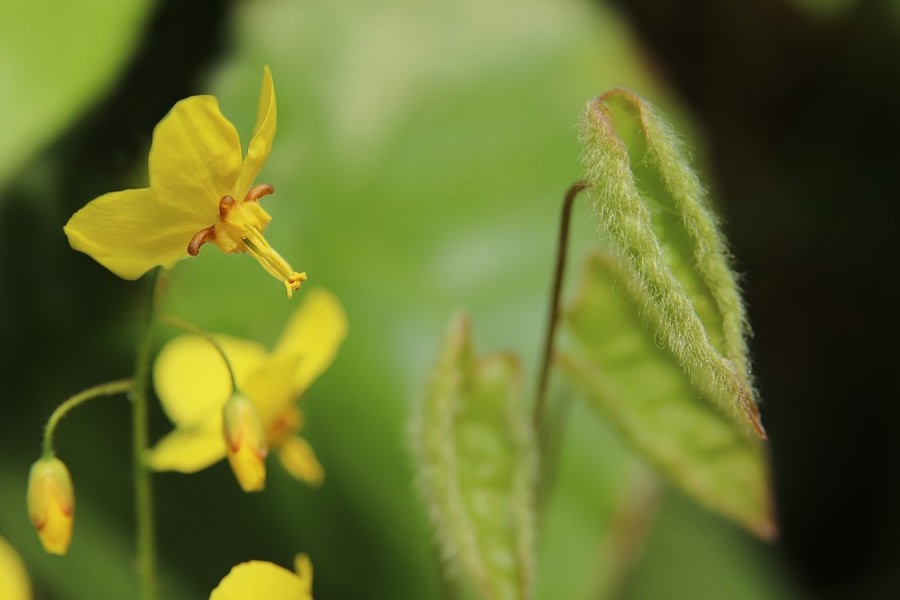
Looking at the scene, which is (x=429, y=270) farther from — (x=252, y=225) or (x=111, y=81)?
(x=252, y=225)

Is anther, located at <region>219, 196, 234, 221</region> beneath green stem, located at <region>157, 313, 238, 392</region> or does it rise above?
above

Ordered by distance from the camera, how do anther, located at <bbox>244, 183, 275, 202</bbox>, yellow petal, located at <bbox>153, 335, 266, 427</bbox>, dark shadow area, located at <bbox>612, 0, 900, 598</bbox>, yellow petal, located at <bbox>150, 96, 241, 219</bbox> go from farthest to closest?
dark shadow area, located at <bbox>612, 0, 900, 598</bbox>, yellow petal, located at <bbox>153, 335, 266, 427</bbox>, anther, located at <bbox>244, 183, 275, 202</bbox>, yellow petal, located at <bbox>150, 96, 241, 219</bbox>

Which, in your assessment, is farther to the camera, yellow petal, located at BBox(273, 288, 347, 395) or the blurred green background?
the blurred green background

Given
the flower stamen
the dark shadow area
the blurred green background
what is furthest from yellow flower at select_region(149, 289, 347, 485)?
the dark shadow area

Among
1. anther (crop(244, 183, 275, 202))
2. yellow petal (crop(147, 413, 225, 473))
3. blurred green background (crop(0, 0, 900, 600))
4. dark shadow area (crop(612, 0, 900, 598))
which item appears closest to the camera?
anther (crop(244, 183, 275, 202))

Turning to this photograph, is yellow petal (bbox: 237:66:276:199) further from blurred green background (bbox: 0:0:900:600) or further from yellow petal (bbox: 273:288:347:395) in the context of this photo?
blurred green background (bbox: 0:0:900:600)

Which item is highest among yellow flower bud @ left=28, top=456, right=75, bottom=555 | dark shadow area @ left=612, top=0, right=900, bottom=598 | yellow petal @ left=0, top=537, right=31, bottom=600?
yellow flower bud @ left=28, top=456, right=75, bottom=555

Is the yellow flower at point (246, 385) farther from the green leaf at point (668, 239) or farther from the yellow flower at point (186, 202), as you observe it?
the green leaf at point (668, 239)
